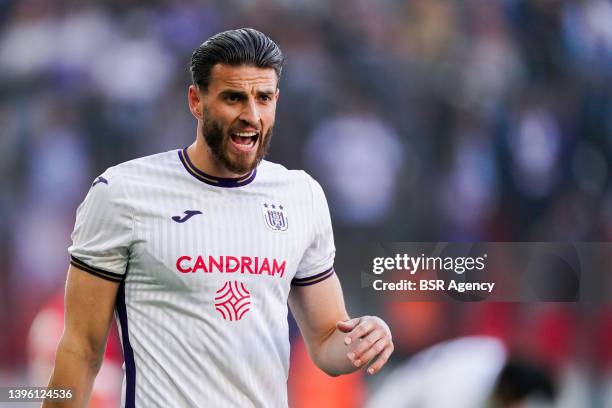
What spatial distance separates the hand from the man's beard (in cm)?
50

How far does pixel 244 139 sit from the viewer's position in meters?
2.31

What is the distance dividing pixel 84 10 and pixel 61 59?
0.27 meters

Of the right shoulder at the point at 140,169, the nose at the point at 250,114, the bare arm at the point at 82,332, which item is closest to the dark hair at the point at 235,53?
the nose at the point at 250,114

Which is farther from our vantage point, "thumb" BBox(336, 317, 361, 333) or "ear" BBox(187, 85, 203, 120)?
"ear" BBox(187, 85, 203, 120)

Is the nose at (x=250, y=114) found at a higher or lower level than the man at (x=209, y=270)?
higher

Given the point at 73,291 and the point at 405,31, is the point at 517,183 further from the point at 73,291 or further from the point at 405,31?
the point at 73,291

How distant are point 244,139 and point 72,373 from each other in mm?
729

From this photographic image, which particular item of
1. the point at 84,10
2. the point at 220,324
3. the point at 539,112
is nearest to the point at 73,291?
the point at 220,324

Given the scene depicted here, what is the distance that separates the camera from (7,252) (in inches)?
171

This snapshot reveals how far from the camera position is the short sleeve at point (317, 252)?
244 centimetres

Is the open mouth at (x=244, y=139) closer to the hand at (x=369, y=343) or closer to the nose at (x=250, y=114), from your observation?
the nose at (x=250, y=114)

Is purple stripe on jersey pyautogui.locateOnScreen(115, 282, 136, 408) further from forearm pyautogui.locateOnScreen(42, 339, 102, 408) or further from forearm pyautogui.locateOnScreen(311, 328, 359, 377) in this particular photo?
forearm pyautogui.locateOnScreen(311, 328, 359, 377)

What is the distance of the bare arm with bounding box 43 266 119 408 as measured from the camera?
217 centimetres

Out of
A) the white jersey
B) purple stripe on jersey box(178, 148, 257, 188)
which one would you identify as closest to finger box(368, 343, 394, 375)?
the white jersey
